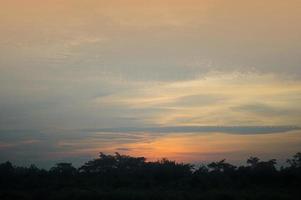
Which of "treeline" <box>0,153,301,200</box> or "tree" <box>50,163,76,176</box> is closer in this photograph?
"treeline" <box>0,153,301,200</box>

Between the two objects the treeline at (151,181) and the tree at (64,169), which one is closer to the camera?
the treeline at (151,181)

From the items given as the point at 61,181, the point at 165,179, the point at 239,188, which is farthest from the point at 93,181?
the point at 239,188

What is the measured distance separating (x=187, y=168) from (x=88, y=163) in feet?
37.1

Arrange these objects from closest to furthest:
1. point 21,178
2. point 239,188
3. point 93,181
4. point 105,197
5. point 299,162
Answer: point 105,197 < point 239,188 < point 93,181 < point 21,178 < point 299,162

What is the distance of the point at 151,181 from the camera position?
135 ft

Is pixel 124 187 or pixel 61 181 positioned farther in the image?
pixel 61 181

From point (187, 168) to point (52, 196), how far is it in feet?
52.4

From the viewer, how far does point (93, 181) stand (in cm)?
4172

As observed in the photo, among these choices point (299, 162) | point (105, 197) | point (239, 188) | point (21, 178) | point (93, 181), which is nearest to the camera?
point (105, 197)

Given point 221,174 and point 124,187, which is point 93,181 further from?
point 221,174

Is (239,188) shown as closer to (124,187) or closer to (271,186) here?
(271,186)

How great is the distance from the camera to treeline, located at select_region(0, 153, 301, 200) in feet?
110

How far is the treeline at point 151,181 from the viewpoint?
110ft

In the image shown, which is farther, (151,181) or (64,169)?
(64,169)
